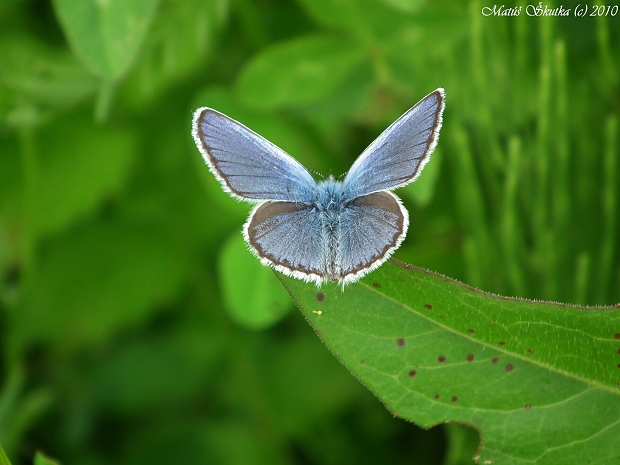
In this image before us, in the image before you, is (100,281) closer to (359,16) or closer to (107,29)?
(107,29)

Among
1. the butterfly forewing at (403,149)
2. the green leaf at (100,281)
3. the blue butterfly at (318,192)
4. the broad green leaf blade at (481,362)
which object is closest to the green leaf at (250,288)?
the blue butterfly at (318,192)

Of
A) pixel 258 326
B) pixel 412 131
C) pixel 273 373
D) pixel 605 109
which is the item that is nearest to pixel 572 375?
pixel 412 131

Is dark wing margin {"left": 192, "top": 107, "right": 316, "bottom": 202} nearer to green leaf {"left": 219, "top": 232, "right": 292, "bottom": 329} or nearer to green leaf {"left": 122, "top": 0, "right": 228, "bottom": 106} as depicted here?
green leaf {"left": 219, "top": 232, "right": 292, "bottom": 329}

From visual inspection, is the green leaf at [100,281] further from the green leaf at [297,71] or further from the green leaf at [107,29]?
the green leaf at [107,29]

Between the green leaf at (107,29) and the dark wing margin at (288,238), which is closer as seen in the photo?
the dark wing margin at (288,238)

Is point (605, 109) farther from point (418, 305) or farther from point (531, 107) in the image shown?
point (418, 305)
